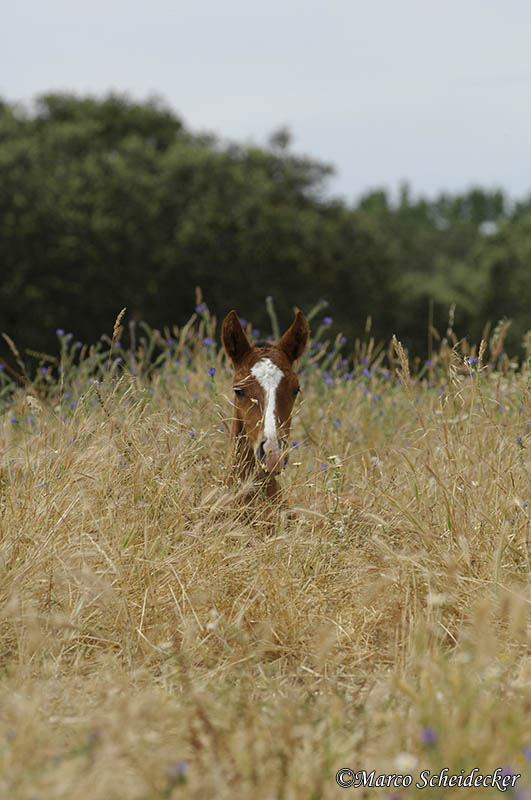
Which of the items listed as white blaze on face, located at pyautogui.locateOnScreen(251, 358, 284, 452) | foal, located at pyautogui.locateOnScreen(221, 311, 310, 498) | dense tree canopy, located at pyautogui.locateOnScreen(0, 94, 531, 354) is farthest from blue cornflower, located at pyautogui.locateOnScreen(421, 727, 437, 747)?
dense tree canopy, located at pyautogui.locateOnScreen(0, 94, 531, 354)

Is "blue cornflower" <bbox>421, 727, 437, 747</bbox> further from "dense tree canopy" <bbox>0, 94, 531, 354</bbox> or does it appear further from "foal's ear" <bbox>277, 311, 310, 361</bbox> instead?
"dense tree canopy" <bbox>0, 94, 531, 354</bbox>

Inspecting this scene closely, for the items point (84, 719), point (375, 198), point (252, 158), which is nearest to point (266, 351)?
point (84, 719)

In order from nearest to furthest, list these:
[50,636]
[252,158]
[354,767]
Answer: [354,767]
[50,636]
[252,158]

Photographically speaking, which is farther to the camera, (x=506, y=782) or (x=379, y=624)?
(x=379, y=624)

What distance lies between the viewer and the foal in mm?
4516

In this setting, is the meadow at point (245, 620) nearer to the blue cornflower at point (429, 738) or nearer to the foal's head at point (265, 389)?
the blue cornflower at point (429, 738)

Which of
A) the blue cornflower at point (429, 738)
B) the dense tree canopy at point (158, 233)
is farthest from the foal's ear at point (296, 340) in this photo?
the dense tree canopy at point (158, 233)

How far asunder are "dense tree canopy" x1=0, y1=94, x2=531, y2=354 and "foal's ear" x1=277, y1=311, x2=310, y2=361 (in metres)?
14.5

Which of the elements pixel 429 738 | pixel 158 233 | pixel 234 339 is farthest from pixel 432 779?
pixel 158 233

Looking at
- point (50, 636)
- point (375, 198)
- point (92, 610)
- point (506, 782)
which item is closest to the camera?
point (506, 782)

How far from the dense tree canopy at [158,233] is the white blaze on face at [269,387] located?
14.9m

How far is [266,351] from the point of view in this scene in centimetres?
514

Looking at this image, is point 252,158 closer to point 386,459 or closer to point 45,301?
point 45,301

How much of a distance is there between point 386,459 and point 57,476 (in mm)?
2265
